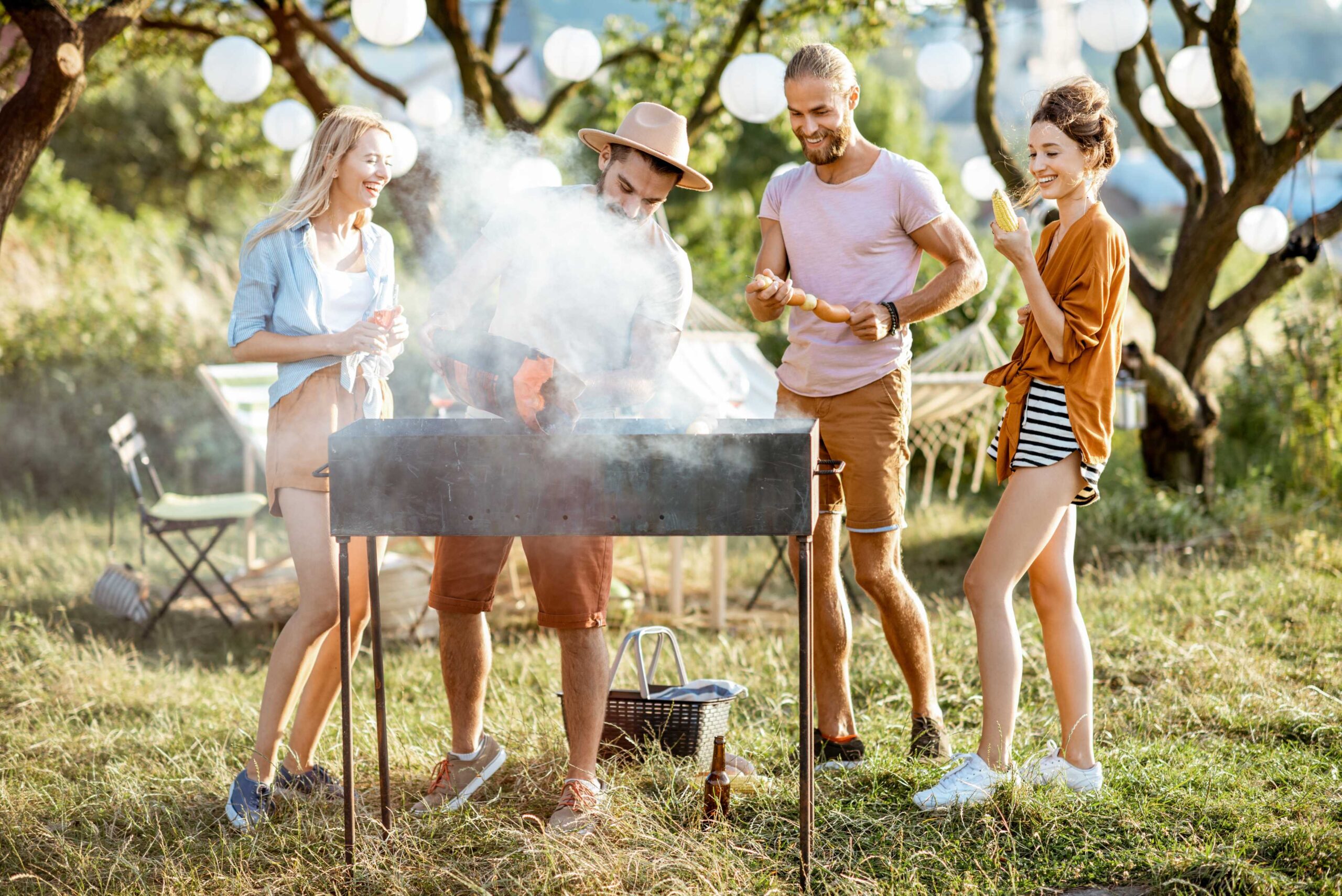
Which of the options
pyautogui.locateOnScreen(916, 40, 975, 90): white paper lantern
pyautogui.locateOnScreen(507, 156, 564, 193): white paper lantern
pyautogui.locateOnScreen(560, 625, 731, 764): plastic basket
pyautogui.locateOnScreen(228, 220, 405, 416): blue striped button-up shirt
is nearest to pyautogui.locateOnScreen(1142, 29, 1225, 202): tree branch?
pyautogui.locateOnScreen(916, 40, 975, 90): white paper lantern

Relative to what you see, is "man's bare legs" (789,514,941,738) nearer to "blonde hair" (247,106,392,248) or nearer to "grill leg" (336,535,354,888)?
"grill leg" (336,535,354,888)

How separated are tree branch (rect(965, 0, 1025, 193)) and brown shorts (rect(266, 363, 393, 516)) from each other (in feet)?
13.0

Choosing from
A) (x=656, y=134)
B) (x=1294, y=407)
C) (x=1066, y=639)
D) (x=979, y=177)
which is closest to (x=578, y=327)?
(x=656, y=134)

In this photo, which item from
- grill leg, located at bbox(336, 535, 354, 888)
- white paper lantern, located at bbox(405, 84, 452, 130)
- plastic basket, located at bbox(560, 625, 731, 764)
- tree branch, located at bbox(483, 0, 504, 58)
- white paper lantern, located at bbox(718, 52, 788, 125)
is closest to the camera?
A: grill leg, located at bbox(336, 535, 354, 888)

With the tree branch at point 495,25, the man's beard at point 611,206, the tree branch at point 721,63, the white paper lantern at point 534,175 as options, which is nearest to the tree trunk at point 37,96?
the white paper lantern at point 534,175

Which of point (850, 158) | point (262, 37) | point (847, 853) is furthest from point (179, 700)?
point (262, 37)

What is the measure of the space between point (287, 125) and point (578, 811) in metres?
4.50

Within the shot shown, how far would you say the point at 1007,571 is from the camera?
2.58 meters

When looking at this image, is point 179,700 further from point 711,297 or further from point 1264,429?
point 1264,429

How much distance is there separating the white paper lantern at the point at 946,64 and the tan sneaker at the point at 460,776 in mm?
4318

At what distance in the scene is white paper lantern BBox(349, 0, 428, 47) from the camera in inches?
189

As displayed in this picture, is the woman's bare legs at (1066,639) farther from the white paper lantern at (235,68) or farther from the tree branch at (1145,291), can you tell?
the white paper lantern at (235,68)

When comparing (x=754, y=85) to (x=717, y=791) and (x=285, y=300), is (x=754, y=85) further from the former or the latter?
(x=717, y=791)

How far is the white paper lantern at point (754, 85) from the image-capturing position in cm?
512
